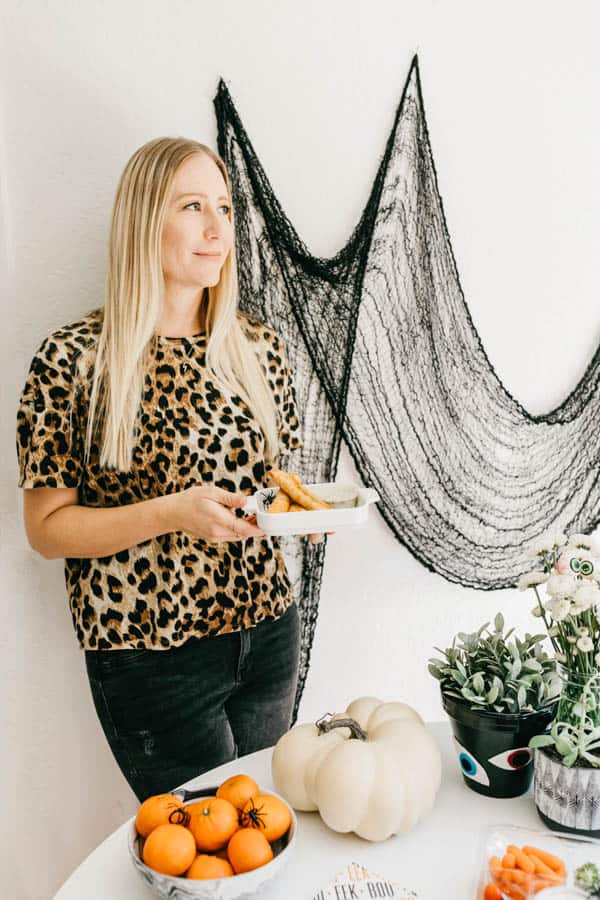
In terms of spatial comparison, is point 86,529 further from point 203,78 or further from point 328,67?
point 328,67

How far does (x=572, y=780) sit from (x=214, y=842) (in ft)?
1.35

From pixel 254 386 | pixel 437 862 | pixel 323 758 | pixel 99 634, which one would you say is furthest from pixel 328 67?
pixel 437 862

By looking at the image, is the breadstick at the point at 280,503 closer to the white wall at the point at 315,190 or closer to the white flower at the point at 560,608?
the white flower at the point at 560,608

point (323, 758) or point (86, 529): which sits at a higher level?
point (86, 529)

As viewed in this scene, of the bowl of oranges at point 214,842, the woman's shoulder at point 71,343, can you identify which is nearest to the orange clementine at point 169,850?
the bowl of oranges at point 214,842

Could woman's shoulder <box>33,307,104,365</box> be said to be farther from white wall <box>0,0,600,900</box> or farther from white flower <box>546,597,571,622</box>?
white flower <box>546,597,571,622</box>

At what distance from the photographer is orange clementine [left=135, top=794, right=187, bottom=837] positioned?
810 mm

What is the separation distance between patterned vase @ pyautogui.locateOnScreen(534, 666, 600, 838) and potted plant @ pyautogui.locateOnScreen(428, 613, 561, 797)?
4cm

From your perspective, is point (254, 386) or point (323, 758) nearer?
point (323, 758)

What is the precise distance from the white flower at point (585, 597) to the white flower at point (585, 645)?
39mm

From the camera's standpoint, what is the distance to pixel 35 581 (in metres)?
1.50

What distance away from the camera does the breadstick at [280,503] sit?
1093 millimetres

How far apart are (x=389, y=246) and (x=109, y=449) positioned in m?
0.75

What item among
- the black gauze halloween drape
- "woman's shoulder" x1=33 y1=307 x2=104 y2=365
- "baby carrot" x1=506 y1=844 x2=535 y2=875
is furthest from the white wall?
"baby carrot" x1=506 y1=844 x2=535 y2=875
